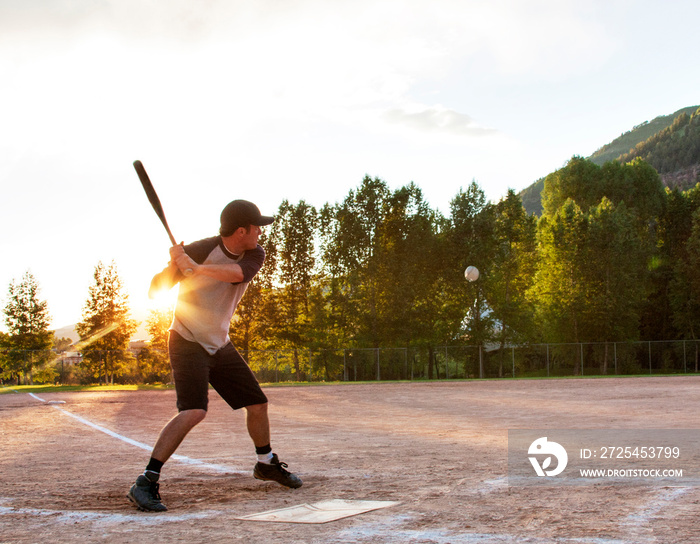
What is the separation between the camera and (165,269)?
4469mm

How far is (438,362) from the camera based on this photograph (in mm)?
44000

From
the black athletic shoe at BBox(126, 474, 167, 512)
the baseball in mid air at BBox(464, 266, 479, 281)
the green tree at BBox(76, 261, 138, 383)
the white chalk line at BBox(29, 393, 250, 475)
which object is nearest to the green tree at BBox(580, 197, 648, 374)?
the baseball in mid air at BBox(464, 266, 479, 281)

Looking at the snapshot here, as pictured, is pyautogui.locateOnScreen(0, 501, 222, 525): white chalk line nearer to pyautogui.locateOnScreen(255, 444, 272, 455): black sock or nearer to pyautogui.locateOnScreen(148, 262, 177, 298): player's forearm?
pyautogui.locateOnScreen(255, 444, 272, 455): black sock

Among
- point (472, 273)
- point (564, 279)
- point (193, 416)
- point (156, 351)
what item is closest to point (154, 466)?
point (193, 416)

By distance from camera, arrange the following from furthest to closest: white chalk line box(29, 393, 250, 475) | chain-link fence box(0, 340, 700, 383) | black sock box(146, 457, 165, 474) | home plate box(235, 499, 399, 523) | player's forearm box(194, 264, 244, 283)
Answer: chain-link fence box(0, 340, 700, 383), white chalk line box(29, 393, 250, 475), player's forearm box(194, 264, 244, 283), black sock box(146, 457, 165, 474), home plate box(235, 499, 399, 523)

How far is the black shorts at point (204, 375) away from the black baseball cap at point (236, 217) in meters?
0.81

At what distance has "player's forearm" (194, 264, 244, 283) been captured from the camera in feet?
14.2

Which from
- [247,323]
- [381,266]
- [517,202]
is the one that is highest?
[517,202]

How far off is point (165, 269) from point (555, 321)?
46.4m

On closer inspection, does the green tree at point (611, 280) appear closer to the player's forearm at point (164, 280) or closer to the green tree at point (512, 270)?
the green tree at point (512, 270)

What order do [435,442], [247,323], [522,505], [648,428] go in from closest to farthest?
[522,505], [435,442], [648,428], [247,323]

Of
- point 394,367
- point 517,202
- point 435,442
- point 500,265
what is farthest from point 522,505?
point 517,202

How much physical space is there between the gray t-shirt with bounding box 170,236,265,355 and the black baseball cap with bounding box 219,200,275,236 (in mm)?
164

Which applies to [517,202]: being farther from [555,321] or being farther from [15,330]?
[15,330]
